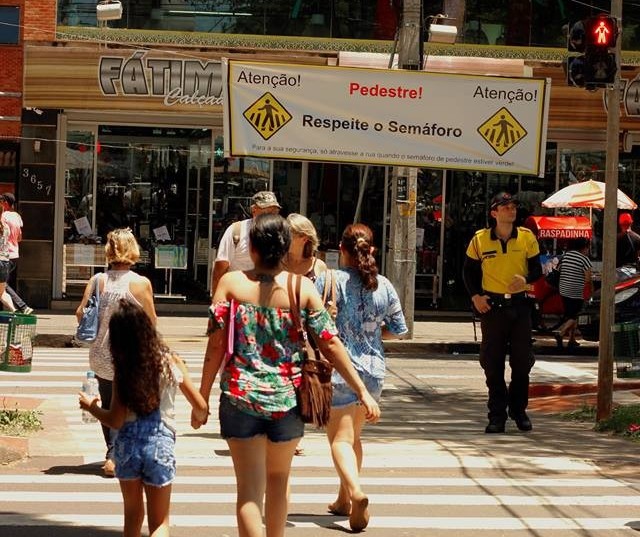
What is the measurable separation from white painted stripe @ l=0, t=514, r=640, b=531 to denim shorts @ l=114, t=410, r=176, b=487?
1.73m

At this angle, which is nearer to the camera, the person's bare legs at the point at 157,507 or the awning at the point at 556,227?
the person's bare legs at the point at 157,507

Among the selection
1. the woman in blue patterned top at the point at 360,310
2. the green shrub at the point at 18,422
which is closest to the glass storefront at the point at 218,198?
the green shrub at the point at 18,422

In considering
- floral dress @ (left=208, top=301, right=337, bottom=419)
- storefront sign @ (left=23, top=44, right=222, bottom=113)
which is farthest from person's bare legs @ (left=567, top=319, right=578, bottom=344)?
floral dress @ (left=208, top=301, right=337, bottom=419)

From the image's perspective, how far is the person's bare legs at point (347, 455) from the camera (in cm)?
771

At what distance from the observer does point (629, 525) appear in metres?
8.24

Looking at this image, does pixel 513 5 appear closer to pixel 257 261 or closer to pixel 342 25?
pixel 342 25

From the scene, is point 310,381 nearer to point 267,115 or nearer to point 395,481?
point 395,481

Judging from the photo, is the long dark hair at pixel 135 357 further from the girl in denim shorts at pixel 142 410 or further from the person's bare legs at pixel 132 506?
the person's bare legs at pixel 132 506

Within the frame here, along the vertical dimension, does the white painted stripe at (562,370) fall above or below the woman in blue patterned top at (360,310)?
below

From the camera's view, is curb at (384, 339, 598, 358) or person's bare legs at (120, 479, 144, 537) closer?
person's bare legs at (120, 479, 144, 537)

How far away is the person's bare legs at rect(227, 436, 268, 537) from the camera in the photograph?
6289mm

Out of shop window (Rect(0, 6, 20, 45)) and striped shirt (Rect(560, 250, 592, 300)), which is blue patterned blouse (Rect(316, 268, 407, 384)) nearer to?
striped shirt (Rect(560, 250, 592, 300))

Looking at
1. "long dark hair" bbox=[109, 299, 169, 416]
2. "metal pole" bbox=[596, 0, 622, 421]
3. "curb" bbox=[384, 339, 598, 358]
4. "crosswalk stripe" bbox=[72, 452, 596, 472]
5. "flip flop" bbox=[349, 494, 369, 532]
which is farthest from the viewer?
"curb" bbox=[384, 339, 598, 358]

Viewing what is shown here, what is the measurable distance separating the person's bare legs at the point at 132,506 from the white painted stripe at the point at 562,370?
11.6m
